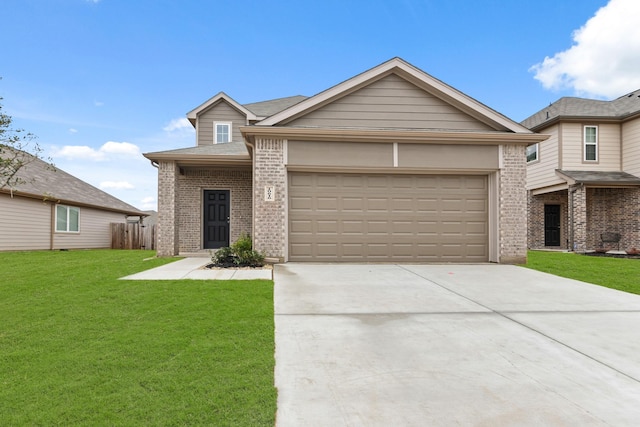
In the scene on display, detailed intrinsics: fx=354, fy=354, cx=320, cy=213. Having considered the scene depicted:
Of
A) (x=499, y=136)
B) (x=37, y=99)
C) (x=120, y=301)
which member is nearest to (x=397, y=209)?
(x=499, y=136)

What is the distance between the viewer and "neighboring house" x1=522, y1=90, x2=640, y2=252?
14.9m

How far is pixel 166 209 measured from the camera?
11031mm

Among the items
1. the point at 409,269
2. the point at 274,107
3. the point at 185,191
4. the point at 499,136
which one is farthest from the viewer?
the point at 274,107

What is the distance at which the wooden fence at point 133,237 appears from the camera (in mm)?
18219

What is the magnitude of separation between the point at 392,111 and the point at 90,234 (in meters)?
16.4

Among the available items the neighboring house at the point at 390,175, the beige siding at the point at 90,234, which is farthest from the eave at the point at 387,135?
the beige siding at the point at 90,234

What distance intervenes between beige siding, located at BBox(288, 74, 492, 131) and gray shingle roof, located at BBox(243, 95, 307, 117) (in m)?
7.68

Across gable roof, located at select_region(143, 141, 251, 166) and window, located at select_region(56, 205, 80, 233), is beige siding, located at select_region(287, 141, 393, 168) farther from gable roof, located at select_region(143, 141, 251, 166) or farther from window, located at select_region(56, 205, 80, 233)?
window, located at select_region(56, 205, 80, 233)

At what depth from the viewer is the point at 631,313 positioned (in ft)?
16.6

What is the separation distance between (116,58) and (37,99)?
4153 mm

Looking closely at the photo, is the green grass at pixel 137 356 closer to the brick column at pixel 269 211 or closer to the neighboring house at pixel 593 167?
the brick column at pixel 269 211

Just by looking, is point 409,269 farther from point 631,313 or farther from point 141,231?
point 141,231

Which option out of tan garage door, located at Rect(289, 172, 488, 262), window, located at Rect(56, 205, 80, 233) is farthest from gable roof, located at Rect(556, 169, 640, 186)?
window, located at Rect(56, 205, 80, 233)

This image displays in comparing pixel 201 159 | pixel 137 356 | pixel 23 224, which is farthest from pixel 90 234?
pixel 137 356
